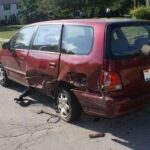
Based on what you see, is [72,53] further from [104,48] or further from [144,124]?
[144,124]

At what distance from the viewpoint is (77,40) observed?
6664 millimetres

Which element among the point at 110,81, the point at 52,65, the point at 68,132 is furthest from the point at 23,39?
the point at 110,81

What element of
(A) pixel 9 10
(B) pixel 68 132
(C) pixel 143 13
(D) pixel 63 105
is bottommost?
(A) pixel 9 10

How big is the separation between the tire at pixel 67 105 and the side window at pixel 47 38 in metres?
0.78

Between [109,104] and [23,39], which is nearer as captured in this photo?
[109,104]

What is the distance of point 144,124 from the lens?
6738 mm

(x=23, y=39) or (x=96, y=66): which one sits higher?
(x=23, y=39)

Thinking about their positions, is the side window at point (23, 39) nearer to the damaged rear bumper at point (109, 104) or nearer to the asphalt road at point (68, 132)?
the asphalt road at point (68, 132)

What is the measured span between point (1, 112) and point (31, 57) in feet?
3.91

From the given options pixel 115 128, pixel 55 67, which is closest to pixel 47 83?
pixel 55 67

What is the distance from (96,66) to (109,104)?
0.60 meters

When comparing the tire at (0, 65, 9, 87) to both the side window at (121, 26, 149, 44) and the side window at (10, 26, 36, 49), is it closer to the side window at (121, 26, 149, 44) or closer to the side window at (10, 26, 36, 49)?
the side window at (10, 26, 36, 49)

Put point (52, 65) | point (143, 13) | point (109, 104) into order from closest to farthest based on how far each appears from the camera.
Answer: point (109, 104) → point (52, 65) → point (143, 13)

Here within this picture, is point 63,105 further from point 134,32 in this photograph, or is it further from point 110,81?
point 134,32
